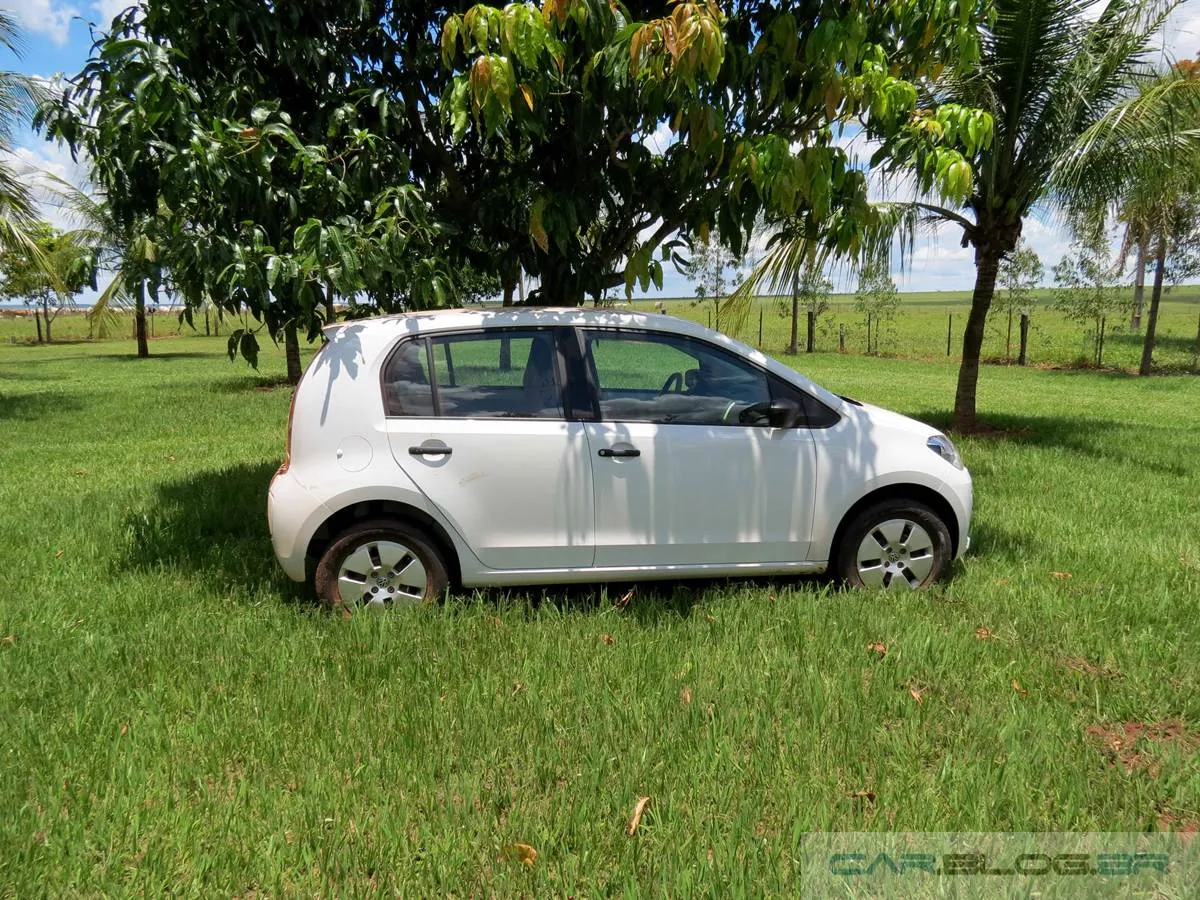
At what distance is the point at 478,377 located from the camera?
4301 millimetres

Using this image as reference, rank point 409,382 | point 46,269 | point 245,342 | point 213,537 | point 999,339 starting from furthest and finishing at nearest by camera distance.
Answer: point 999,339, point 46,269, point 213,537, point 245,342, point 409,382

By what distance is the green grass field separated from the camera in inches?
98.9

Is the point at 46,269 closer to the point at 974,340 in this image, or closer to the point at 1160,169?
the point at 974,340

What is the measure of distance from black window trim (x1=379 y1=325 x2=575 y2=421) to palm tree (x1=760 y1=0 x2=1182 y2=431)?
5.69m

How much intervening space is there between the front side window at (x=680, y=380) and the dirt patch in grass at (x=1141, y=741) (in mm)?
2097

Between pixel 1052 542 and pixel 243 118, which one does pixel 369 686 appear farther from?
pixel 1052 542

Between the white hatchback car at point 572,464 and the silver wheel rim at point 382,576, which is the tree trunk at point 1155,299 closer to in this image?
the white hatchback car at point 572,464

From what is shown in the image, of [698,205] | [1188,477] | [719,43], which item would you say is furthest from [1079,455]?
[719,43]

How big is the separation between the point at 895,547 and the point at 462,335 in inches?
106

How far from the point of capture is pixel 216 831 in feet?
8.46

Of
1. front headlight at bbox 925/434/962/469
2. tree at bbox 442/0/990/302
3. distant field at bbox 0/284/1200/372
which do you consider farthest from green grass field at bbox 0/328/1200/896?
distant field at bbox 0/284/1200/372

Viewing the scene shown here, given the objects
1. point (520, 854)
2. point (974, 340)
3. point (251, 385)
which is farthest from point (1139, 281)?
point (520, 854)

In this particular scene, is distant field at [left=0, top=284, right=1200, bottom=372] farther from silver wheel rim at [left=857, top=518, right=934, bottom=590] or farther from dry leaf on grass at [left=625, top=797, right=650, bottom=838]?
dry leaf on grass at [left=625, top=797, right=650, bottom=838]

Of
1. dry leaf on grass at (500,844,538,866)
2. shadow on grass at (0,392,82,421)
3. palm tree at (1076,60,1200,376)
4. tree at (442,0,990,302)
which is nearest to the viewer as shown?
dry leaf on grass at (500,844,538,866)
